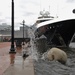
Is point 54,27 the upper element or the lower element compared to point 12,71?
upper

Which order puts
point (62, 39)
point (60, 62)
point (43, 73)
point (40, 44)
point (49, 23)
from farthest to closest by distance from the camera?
point (62, 39), point (49, 23), point (40, 44), point (60, 62), point (43, 73)

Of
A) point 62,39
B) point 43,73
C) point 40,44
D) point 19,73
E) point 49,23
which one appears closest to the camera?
point 19,73

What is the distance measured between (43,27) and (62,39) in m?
3.39

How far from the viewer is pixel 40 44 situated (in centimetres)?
2394

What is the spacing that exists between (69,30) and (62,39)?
5.18 feet

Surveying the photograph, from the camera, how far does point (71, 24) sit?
3169cm

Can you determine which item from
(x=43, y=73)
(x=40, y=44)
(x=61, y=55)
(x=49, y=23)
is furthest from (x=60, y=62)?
(x=49, y=23)

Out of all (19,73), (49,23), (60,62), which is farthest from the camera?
(49,23)

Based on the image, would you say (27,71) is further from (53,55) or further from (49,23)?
(49,23)

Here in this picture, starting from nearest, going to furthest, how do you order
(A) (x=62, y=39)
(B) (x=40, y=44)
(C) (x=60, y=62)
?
(C) (x=60, y=62)
(B) (x=40, y=44)
(A) (x=62, y=39)

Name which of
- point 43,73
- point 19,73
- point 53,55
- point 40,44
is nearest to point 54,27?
point 40,44

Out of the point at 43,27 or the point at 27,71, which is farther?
the point at 43,27

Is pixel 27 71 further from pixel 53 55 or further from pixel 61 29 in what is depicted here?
pixel 61 29

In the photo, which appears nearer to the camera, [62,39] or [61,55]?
[61,55]
